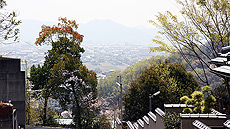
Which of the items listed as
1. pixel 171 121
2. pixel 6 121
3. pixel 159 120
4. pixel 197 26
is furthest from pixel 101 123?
pixel 171 121

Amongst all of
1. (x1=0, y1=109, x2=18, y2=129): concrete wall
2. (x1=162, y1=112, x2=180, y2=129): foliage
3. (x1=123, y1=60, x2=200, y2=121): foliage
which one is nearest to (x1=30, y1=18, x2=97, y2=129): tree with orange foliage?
(x1=123, y1=60, x2=200, y2=121): foliage

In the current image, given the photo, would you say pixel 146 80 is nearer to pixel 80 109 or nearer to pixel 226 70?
pixel 80 109

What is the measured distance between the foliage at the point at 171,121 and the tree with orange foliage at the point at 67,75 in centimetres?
1593

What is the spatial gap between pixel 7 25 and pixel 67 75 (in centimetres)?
1513

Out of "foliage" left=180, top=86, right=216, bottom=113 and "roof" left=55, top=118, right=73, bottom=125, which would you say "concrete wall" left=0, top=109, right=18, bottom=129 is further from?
"roof" left=55, top=118, right=73, bottom=125

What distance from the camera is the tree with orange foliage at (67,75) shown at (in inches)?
926

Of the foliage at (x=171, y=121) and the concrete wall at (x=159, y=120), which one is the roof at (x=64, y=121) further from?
the foliage at (x=171, y=121)

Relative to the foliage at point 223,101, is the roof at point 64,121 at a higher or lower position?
lower

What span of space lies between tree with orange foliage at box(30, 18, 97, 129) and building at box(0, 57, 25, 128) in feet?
35.0

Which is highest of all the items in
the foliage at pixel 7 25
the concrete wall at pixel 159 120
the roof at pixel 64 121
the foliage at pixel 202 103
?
the foliage at pixel 7 25

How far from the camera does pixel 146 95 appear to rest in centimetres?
2283

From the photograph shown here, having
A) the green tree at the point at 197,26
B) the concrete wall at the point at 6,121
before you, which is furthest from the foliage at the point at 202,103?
the concrete wall at the point at 6,121

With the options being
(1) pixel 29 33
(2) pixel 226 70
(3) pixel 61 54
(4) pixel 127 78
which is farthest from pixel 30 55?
(1) pixel 29 33

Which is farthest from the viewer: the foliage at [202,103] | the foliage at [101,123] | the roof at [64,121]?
the roof at [64,121]
